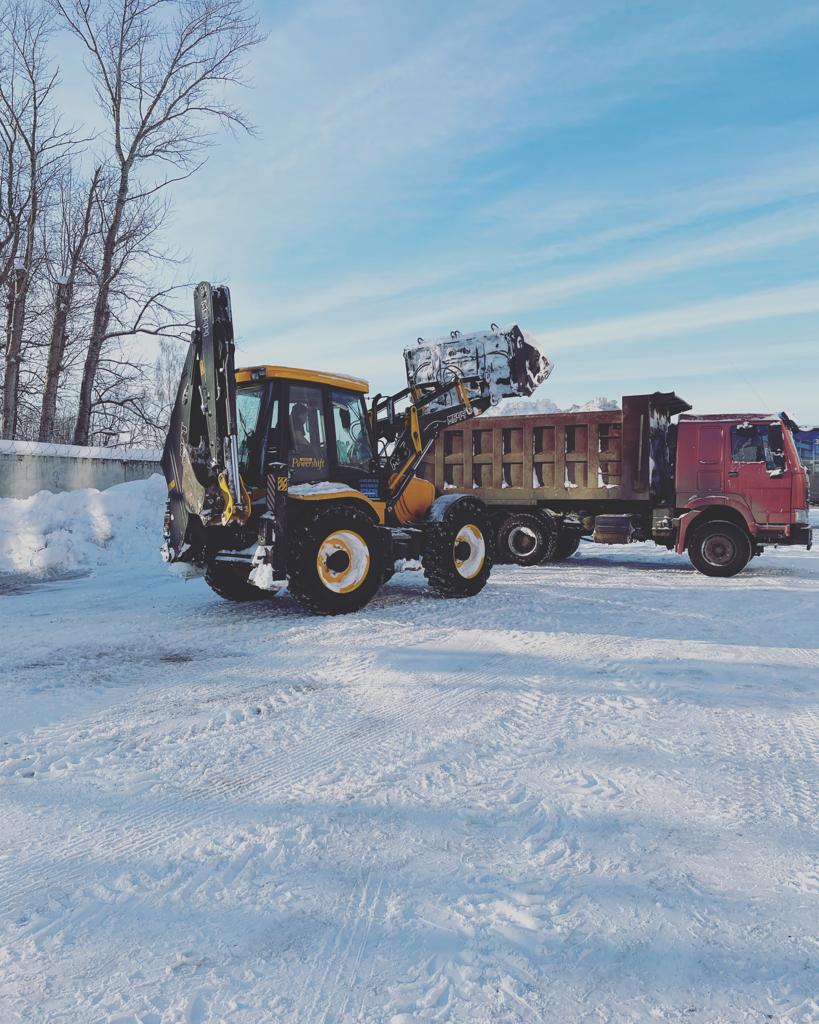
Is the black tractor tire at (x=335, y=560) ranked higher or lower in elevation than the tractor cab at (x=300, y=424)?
lower

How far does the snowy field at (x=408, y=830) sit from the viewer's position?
7.79ft

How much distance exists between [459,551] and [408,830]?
6.59m

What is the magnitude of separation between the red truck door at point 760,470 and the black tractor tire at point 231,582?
281 inches

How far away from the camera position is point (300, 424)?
8688mm

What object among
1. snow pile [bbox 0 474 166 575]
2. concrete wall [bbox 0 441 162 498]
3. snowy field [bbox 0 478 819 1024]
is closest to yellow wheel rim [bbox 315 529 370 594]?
snowy field [bbox 0 478 819 1024]

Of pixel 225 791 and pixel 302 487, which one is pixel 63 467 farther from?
pixel 225 791

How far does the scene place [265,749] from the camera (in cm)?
430

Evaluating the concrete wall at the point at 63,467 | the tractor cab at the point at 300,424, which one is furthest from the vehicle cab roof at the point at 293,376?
the concrete wall at the point at 63,467

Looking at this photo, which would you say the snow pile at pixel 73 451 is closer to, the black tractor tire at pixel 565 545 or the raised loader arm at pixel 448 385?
the raised loader arm at pixel 448 385

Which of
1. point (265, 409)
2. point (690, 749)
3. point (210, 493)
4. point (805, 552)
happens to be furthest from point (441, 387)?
point (805, 552)

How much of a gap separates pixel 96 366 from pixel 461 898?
21479 millimetres

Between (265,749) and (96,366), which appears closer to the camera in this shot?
(265,749)

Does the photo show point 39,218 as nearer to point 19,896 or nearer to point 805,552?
point 805,552

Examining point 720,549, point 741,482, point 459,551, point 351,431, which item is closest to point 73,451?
point 351,431
